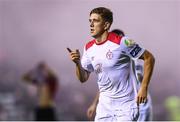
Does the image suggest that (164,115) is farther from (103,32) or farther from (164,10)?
(103,32)

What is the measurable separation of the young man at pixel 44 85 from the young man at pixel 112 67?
6845mm

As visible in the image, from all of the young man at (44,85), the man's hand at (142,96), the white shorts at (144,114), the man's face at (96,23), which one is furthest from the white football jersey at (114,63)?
the young man at (44,85)

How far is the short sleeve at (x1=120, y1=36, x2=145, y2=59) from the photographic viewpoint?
21.8 feet

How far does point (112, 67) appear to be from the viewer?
6.77 m

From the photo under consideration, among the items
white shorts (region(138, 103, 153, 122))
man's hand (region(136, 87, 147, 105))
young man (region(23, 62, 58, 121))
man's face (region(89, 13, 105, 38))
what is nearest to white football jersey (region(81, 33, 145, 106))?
man's face (region(89, 13, 105, 38))

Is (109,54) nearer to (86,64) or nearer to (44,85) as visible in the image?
(86,64)

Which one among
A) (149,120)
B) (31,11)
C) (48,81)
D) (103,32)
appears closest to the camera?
(103,32)

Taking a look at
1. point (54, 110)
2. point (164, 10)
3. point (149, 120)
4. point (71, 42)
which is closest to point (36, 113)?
point (54, 110)

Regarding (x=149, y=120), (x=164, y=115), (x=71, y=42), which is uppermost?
(x=149, y=120)

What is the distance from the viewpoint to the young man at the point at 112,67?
664cm

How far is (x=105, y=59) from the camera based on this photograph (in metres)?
6.74

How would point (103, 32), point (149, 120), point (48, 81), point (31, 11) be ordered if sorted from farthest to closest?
1. point (31, 11)
2. point (48, 81)
3. point (149, 120)
4. point (103, 32)

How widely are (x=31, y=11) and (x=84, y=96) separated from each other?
6.60 ft

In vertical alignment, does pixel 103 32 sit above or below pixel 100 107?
above
